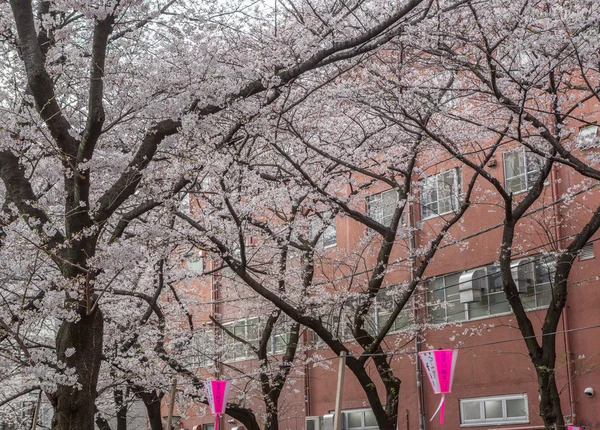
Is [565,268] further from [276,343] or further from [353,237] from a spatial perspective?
[276,343]

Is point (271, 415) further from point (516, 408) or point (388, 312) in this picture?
point (516, 408)

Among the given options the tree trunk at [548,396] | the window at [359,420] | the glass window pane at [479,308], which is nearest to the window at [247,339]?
the window at [359,420]

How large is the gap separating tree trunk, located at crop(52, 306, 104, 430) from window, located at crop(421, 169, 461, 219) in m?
10.3

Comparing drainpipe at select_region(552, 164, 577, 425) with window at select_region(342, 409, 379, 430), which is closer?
drainpipe at select_region(552, 164, 577, 425)

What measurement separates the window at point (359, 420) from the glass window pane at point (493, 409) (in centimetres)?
383

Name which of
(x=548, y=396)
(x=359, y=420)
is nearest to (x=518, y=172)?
(x=548, y=396)

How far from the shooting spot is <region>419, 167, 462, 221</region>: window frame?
17.6 m

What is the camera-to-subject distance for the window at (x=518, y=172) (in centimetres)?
1626

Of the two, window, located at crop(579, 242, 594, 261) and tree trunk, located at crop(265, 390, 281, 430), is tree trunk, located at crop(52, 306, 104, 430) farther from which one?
window, located at crop(579, 242, 594, 261)

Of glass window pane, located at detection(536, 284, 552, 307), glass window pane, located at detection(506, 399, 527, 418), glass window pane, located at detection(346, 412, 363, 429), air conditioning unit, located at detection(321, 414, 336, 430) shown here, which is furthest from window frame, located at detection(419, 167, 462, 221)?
air conditioning unit, located at detection(321, 414, 336, 430)

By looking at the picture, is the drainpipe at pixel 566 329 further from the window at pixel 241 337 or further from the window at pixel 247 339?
the window at pixel 241 337

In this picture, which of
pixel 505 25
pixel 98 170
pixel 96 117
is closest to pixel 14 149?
pixel 96 117

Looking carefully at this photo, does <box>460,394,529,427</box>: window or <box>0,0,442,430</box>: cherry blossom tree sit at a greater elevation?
<box>0,0,442,430</box>: cherry blossom tree

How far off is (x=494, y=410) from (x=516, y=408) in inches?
21.5
